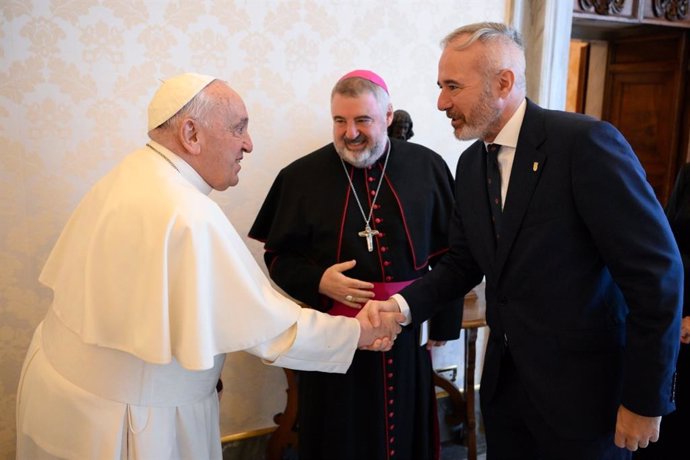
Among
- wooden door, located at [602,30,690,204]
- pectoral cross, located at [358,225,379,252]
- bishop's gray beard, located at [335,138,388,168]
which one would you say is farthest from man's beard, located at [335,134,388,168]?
wooden door, located at [602,30,690,204]

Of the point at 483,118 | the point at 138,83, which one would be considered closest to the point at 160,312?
the point at 483,118

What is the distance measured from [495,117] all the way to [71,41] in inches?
69.5

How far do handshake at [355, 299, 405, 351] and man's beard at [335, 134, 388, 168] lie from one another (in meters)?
0.57

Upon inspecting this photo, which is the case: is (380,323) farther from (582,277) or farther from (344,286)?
(582,277)

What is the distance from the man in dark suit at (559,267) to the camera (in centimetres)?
150

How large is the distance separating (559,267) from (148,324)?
113 centimetres

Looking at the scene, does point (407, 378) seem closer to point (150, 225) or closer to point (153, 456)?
point (153, 456)

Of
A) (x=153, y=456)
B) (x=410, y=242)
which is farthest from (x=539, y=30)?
(x=153, y=456)

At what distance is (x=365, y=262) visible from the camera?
2420mm

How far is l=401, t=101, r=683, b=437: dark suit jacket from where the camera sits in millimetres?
1493

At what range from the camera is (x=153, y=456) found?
171cm

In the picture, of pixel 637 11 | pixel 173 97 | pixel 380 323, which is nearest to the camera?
pixel 173 97

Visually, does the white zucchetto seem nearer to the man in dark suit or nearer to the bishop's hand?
the man in dark suit


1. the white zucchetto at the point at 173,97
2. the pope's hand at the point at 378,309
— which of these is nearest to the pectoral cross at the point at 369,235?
the pope's hand at the point at 378,309
